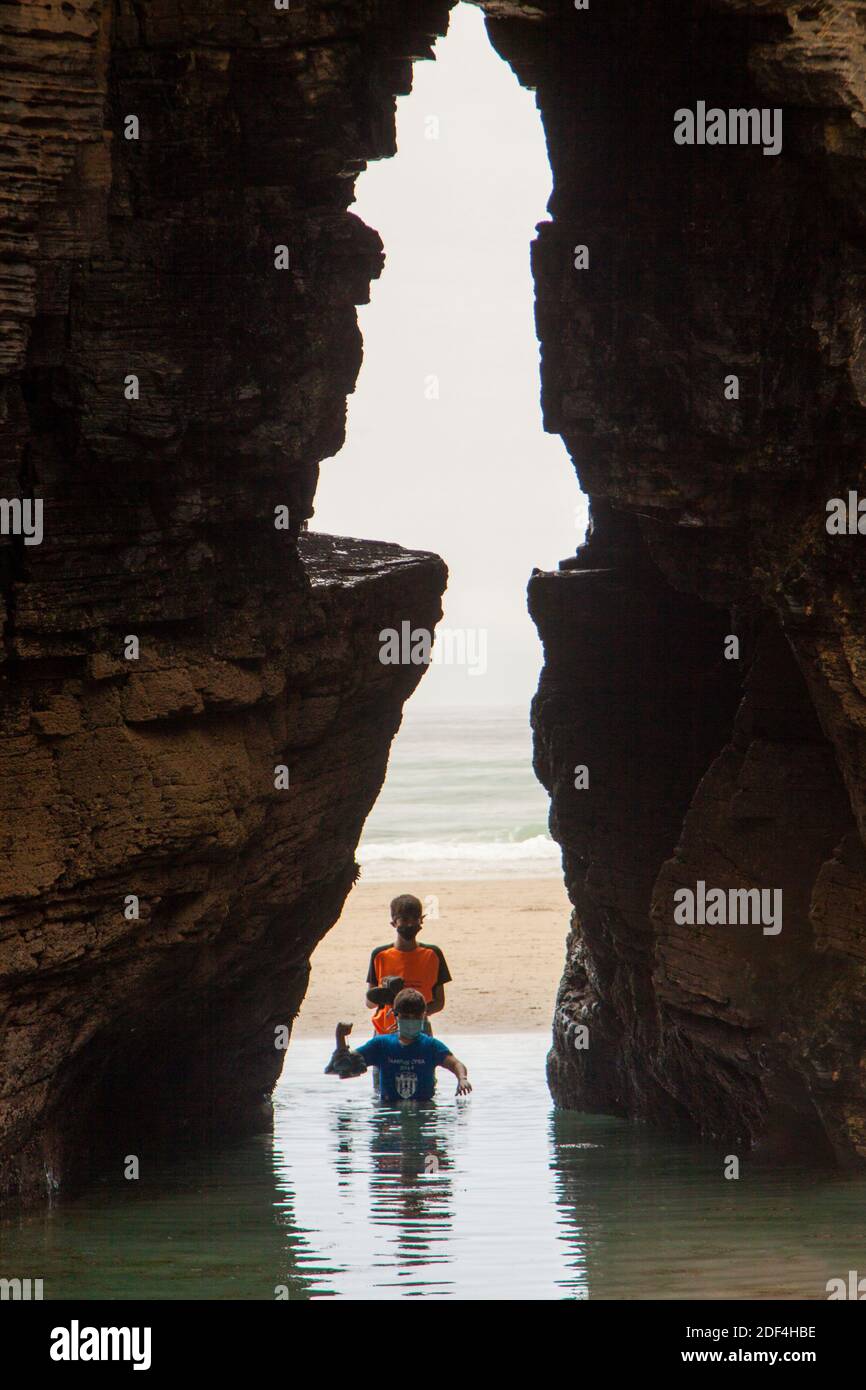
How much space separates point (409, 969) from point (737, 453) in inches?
227

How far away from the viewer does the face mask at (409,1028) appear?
49.3 feet

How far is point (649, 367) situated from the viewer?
12539 mm

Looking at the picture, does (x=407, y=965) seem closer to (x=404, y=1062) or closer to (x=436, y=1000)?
(x=436, y=1000)

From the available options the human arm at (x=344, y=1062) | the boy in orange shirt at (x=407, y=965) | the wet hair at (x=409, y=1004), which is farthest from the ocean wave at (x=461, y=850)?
the human arm at (x=344, y=1062)

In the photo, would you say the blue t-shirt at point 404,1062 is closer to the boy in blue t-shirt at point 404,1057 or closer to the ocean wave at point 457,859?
the boy in blue t-shirt at point 404,1057

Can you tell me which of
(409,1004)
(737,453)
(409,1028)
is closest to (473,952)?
(409,1028)

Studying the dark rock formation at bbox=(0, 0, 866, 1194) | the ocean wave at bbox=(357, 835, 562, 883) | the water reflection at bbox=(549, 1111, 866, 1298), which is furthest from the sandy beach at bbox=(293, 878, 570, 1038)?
the dark rock formation at bbox=(0, 0, 866, 1194)

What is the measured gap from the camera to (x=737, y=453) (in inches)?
480

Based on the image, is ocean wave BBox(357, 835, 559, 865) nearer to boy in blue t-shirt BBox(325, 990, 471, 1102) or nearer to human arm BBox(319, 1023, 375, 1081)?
boy in blue t-shirt BBox(325, 990, 471, 1102)

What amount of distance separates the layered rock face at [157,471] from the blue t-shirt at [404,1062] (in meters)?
2.51

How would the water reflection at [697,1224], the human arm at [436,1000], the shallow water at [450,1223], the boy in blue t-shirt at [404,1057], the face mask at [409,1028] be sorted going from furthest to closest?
the human arm at [436,1000]
the face mask at [409,1028]
the boy in blue t-shirt at [404,1057]
the shallow water at [450,1223]
the water reflection at [697,1224]

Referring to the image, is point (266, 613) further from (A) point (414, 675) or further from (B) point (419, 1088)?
(B) point (419, 1088)

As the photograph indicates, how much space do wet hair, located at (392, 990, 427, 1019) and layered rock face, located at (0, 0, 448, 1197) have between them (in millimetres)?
2048

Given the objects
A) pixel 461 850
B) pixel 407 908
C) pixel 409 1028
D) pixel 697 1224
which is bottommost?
pixel 461 850
